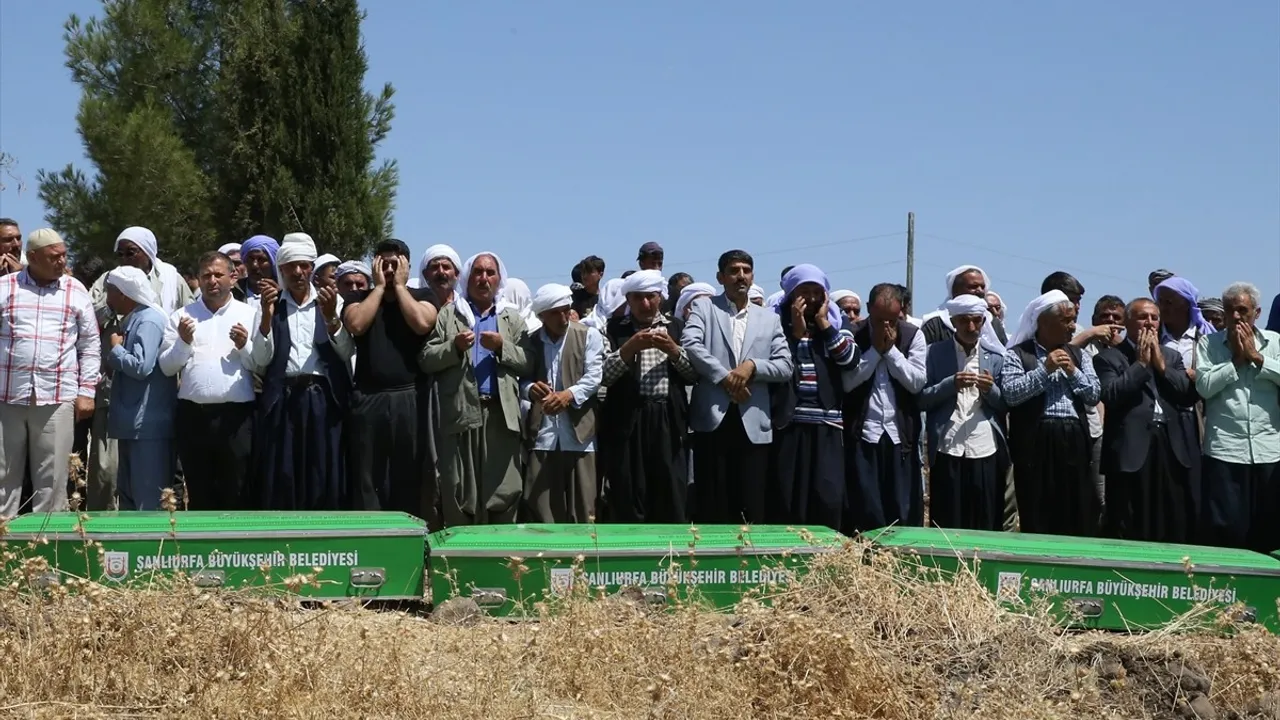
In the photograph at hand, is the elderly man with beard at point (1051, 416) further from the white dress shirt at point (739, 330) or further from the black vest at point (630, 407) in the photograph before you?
the black vest at point (630, 407)

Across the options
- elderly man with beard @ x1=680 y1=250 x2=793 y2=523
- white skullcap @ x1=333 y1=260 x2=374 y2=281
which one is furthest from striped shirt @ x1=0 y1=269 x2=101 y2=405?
elderly man with beard @ x1=680 y1=250 x2=793 y2=523

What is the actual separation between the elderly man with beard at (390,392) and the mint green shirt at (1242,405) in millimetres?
4467

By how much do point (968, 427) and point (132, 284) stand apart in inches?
194

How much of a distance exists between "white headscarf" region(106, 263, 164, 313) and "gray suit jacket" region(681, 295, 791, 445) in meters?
3.13

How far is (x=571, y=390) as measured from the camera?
25.3ft

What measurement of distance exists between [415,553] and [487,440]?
5.17 feet

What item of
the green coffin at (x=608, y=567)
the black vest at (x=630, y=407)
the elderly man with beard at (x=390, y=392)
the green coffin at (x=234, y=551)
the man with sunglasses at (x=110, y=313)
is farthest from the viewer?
the man with sunglasses at (x=110, y=313)

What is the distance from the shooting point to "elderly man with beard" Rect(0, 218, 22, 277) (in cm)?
836

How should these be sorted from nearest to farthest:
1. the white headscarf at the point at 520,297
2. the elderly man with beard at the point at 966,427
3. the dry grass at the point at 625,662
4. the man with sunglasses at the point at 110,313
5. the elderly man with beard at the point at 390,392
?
the dry grass at the point at 625,662, the elderly man with beard at the point at 390,392, the elderly man with beard at the point at 966,427, the man with sunglasses at the point at 110,313, the white headscarf at the point at 520,297

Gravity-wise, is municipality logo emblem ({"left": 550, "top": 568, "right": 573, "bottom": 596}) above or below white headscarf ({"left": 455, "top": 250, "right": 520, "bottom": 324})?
below

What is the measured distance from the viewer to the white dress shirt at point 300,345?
7457 millimetres

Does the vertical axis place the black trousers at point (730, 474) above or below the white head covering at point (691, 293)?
below

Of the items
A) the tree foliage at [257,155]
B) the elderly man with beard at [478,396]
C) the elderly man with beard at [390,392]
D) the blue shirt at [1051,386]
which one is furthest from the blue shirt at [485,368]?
the tree foliage at [257,155]

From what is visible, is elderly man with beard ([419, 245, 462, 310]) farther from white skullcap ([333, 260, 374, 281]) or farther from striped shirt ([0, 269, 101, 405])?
striped shirt ([0, 269, 101, 405])
